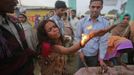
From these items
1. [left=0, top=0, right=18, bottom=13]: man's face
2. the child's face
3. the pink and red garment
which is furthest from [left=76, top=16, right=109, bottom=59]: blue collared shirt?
[left=0, top=0, right=18, bottom=13]: man's face

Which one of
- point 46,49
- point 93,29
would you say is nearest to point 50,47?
point 46,49

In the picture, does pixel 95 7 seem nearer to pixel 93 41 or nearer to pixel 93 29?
pixel 93 29

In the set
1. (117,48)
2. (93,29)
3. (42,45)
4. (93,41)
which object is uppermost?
(42,45)

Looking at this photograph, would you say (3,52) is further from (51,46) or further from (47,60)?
(47,60)

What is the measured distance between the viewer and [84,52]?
12.6ft

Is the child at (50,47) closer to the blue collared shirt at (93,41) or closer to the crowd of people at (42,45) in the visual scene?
the crowd of people at (42,45)

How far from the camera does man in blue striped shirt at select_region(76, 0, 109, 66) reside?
3.72 meters

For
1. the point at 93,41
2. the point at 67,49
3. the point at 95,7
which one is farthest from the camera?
the point at 93,41

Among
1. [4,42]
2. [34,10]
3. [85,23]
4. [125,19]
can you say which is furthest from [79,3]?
[4,42]

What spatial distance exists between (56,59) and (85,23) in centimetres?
122

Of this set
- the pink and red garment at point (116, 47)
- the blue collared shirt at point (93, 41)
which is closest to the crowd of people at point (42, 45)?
the blue collared shirt at point (93, 41)

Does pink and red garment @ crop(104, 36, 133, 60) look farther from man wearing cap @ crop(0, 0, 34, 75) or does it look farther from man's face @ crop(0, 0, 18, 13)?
man's face @ crop(0, 0, 18, 13)

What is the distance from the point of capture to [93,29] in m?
3.70

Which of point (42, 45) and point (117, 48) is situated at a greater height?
point (42, 45)
